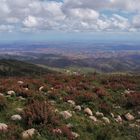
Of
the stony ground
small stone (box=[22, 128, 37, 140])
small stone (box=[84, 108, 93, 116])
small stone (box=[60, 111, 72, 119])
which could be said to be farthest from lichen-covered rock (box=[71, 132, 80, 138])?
small stone (box=[84, 108, 93, 116])

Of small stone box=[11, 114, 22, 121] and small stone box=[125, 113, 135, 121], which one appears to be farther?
small stone box=[125, 113, 135, 121]

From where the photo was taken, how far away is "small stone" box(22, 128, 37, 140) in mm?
9659

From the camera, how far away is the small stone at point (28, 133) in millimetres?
9659

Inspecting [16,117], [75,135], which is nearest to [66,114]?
[75,135]

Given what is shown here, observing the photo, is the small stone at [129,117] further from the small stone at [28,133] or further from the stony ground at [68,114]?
the small stone at [28,133]

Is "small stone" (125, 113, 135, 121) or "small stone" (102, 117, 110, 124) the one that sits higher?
"small stone" (102, 117, 110, 124)

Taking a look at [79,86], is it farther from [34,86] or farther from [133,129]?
[133,129]

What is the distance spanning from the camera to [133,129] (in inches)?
477

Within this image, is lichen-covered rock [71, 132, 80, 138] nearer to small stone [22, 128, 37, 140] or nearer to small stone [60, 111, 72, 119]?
small stone [22, 128, 37, 140]

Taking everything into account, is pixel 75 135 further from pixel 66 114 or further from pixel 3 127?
pixel 3 127

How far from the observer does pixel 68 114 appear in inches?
486

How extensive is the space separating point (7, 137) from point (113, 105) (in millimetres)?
7577

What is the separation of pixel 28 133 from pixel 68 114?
276cm

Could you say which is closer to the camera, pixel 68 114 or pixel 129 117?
pixel 68 114
